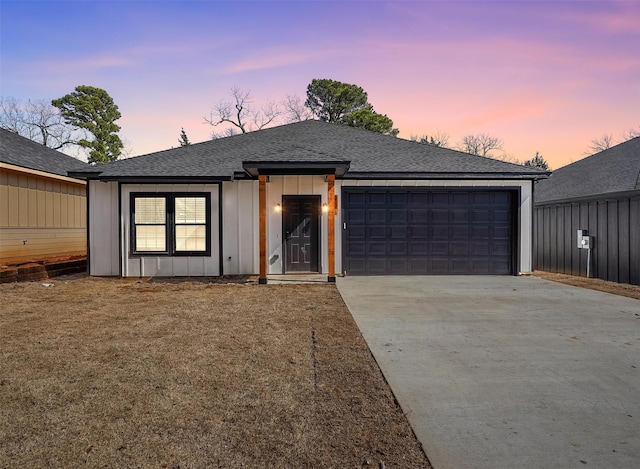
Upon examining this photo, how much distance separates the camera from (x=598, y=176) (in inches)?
552

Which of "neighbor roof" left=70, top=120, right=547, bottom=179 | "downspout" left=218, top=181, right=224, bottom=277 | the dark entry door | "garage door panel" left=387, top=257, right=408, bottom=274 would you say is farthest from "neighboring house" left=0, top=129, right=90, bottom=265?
"garage door panel" left=387, top=257, right=408, bottom=274

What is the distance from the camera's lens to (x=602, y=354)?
4066mm

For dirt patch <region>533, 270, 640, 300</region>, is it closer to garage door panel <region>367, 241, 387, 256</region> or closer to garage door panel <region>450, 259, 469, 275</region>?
garage door panel <region>450, 259, 469, 275</region>

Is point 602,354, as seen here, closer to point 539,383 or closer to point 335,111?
point 539,383

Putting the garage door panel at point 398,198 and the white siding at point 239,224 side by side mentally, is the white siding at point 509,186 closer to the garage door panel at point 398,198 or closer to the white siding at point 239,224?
the garage door panel at point 398,198

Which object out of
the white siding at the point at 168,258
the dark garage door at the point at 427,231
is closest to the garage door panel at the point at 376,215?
the dark garage door at the point at 427,231

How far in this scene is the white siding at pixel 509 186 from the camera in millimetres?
10219

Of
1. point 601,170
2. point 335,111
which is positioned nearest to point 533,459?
point 601,170

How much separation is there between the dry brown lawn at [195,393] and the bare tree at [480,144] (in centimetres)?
3922

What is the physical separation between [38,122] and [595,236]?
3785cm

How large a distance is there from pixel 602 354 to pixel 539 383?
1.32 m

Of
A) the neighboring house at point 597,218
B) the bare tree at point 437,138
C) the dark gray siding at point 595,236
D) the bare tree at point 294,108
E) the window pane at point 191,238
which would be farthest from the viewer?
the bare tree at point 437,138

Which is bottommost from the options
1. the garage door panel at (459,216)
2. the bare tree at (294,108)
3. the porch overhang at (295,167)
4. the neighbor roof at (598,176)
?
the garage door panel at (459,216)

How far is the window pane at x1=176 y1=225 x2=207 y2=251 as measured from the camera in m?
10.1
